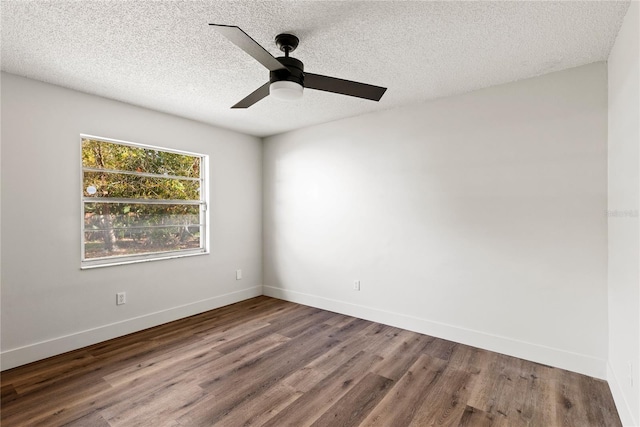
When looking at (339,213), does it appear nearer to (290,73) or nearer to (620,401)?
(290,73)

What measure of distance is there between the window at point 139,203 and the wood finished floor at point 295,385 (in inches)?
38.0

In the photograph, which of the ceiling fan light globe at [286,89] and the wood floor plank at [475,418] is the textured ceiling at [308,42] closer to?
the ceiling fan light globe at [286,89]

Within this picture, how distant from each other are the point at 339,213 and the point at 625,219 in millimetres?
2651

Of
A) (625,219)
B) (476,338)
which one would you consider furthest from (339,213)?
(625,219)

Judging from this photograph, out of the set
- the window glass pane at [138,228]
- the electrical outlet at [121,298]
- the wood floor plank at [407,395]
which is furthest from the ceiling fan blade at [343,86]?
the electrical outlet at [121,298]

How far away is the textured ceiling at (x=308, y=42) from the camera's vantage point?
1.81m

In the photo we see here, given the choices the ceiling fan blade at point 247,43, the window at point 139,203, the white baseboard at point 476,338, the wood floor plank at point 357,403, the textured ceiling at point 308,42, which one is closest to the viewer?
the ceiling fan blade at point 247,43

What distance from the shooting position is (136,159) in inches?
138

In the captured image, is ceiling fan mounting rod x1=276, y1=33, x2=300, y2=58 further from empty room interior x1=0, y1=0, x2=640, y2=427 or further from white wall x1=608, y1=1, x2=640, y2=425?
white wall x1=608, y1=1, x2=640, y2=425

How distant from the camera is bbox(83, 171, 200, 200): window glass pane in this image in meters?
3.17

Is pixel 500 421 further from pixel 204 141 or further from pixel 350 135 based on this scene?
pixel 204 141

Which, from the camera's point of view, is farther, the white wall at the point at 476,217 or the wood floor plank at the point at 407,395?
the white wall at the point at 476,217

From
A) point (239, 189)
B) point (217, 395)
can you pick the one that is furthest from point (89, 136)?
point (217, 395)

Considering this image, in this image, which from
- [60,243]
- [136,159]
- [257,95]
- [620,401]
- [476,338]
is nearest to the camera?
[620,401]
